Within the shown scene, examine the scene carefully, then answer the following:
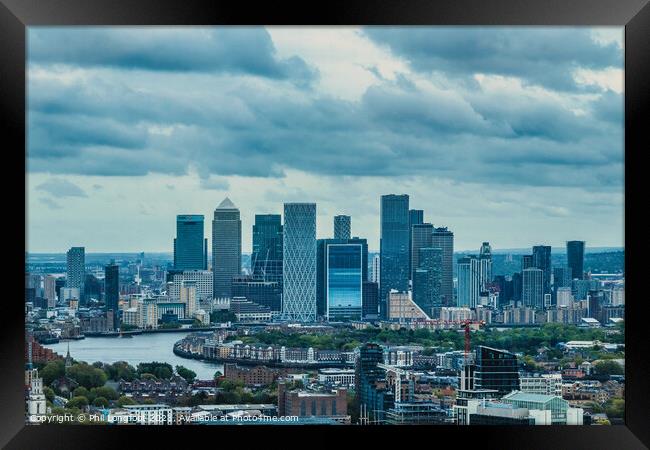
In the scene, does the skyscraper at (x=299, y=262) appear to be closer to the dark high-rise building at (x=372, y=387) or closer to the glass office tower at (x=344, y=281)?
the glass office tower at (x=344, y=281)

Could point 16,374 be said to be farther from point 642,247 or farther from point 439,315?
point 439,315

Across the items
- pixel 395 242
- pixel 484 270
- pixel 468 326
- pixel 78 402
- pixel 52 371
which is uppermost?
pixel 395 242

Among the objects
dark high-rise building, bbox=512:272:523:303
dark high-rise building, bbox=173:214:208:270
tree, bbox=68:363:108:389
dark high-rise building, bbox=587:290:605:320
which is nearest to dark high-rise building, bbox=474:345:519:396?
dark high-rise building, bbox=512:272:523:303

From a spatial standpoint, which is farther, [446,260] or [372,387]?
[446,260]

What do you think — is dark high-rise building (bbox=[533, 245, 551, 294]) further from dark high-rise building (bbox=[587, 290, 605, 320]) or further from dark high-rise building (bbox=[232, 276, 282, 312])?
dark high-rise building (bbox=[232, 276, 282, 312])

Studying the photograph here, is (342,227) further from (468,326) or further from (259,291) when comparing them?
(468,326)

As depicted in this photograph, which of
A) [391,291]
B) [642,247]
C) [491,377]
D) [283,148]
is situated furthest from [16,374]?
[283,148]

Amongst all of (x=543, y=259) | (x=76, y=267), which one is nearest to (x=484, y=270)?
(x=543, y=259)
